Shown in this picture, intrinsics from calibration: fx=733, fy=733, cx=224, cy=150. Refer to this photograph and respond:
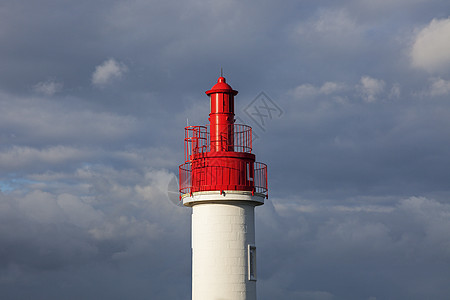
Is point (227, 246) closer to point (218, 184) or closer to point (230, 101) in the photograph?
point (218, 184)

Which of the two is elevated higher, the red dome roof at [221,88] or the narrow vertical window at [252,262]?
the red dome roof at [221,88]

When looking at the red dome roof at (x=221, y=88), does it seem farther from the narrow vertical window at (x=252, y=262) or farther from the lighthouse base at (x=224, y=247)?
the narrow vertical window at (x=252, y=262)

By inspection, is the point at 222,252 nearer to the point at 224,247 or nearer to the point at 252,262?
the point at 224,247

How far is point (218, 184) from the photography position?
1512 inches

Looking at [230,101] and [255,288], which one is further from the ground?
[230,101]

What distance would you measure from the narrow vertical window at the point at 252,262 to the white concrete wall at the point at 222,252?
179mm

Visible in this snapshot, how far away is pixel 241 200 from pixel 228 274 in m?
3.89

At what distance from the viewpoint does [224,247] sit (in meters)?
38.1

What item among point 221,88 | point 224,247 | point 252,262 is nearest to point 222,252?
point 224,247

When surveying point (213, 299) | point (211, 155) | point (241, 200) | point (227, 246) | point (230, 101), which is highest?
point (230, 101)

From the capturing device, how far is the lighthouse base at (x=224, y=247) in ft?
124

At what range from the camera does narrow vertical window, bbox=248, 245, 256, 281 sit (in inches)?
1511

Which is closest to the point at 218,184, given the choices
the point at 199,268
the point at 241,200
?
the point at 241,200

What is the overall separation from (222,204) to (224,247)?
7.37 feet
